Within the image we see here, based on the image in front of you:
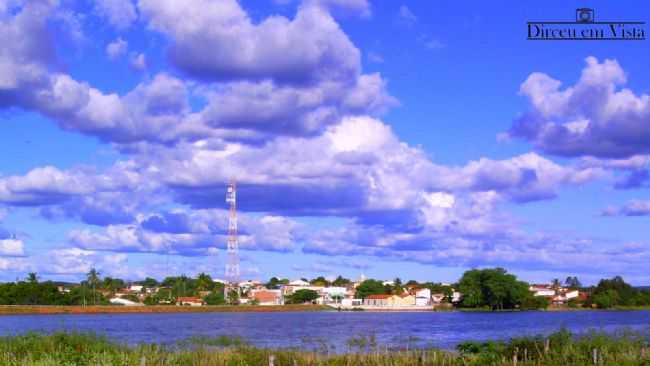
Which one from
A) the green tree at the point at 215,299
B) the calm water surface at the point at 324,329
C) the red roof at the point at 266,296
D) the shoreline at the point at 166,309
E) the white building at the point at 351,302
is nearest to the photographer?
the calm water surface at the point at 324,329

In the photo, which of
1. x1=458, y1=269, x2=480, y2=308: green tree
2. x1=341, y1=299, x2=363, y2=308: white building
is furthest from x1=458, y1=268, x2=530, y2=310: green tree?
x1=341, y1=299, x2=363, y2=308: white building

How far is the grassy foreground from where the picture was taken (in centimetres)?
3056

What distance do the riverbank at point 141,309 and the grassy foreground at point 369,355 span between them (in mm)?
106070

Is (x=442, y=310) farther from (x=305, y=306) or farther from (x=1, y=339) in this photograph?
(x=1, y=339)

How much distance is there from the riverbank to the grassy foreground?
348ft

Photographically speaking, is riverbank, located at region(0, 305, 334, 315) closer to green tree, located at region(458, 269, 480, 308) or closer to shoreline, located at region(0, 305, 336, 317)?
shoreline, located at region(0, 305, 336, 317)

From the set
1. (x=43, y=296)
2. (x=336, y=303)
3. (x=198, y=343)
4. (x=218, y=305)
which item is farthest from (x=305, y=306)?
(x=198, y=343)

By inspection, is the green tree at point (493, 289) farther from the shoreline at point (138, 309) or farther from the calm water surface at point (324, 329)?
the calm water surface at point (324, 329)

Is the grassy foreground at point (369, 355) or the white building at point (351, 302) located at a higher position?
the white building at point (351, 302)

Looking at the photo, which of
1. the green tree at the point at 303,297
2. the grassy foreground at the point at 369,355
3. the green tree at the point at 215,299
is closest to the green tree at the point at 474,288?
the green tree at the point at 303,297

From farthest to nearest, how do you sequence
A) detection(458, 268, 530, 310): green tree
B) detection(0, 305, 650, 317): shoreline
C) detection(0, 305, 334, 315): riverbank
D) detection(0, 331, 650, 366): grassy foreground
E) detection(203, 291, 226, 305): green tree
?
1. detection(203, 291, 226, 305): green tree
2. detection(458, 268, 530, 310): green tree
3. detection(0, 305, 650, 317): shoreline
4. detection(0, 305, 334, 315): riverbank
5. detection(0, 331, 650, 366): grassy foreground

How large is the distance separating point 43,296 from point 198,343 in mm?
117247

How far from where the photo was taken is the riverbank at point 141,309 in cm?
13475

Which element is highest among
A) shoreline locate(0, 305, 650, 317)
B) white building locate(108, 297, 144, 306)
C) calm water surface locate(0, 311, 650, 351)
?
white building locate(108, 297, 144, 306)
